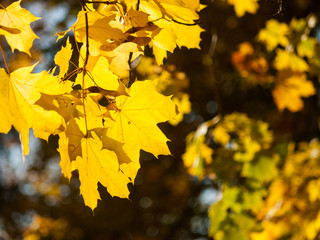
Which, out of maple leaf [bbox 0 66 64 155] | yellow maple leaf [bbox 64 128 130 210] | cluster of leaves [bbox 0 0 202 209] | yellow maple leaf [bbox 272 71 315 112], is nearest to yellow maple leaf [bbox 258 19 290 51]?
yellow maple leaf [bbox 272 71 315 112]

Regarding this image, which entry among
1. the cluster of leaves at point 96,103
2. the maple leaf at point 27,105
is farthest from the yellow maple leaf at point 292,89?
the maple leaf at point 27,105

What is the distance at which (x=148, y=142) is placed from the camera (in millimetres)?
1252

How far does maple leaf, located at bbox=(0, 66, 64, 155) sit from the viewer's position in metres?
1.06

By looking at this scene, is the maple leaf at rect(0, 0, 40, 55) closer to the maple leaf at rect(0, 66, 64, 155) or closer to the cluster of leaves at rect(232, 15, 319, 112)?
the maple leaf at rect(0, 66, 64, 155)

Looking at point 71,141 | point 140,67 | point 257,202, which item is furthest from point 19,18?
point 140,67

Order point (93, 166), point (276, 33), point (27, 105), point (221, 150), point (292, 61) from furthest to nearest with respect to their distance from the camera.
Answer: point (276, 33) < point (292, 61) < point (221, 150) < point (93, 166) < point (27, 105)

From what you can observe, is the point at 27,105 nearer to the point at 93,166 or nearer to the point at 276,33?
the point at 93,166

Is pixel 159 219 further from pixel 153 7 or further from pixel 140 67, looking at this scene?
pixel 153 7

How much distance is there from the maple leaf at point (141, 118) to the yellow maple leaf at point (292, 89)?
2959 millimetres

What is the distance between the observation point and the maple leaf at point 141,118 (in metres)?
1.24

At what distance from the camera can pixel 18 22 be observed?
1.38m

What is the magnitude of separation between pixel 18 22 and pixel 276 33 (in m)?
3.41

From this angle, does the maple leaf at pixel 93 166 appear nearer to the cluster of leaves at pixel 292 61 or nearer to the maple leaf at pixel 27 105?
the maple leaf at pixel 27 105

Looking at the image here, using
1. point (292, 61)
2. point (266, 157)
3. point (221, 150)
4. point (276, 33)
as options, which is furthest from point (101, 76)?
point (276, 33)
